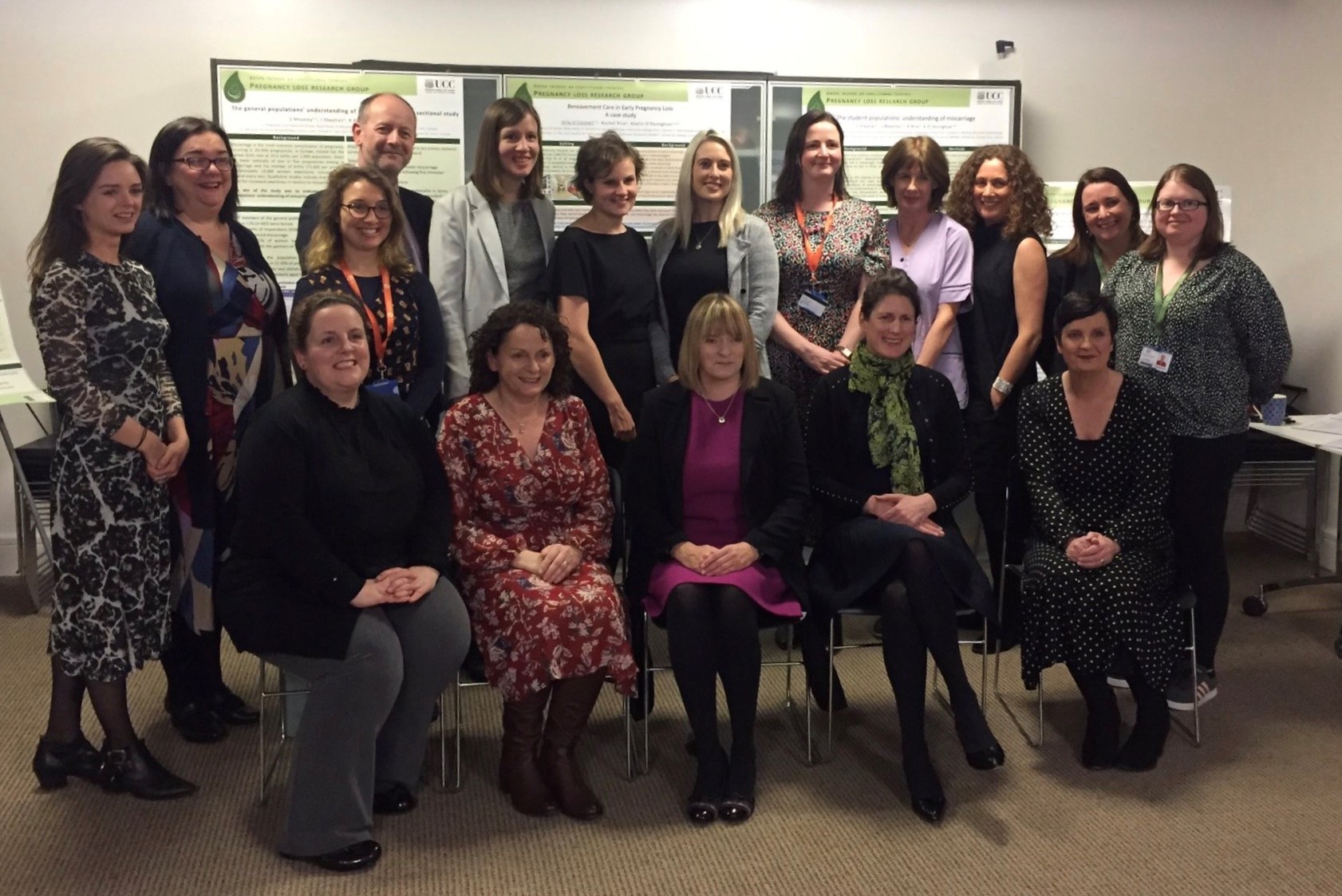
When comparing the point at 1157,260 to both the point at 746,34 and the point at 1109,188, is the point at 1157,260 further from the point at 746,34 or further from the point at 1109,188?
the point at 746,34

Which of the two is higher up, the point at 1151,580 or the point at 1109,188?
the point at 1109,188

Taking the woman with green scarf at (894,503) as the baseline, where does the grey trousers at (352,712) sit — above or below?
below

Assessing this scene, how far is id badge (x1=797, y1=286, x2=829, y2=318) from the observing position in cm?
353

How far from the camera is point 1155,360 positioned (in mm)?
3240

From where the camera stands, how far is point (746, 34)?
189 inches

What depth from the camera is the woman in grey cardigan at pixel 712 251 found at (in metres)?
3.38

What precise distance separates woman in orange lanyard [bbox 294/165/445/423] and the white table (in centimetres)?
302

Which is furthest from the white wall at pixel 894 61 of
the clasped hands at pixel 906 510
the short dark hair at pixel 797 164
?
the clasped hands at pixel 906 510

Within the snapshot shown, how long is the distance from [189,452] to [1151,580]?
2.58 meters

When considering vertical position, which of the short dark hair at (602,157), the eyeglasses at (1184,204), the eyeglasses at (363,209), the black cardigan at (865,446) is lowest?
the black cardigan at (865,446)

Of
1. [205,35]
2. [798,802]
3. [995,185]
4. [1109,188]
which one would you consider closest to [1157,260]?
[1109,188]

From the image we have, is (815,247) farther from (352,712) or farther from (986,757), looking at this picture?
(352,712)

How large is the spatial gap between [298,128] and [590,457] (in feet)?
8.05

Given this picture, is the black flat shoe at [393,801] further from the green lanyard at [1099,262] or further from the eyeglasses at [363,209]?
the green lanyard at [1099,262]
